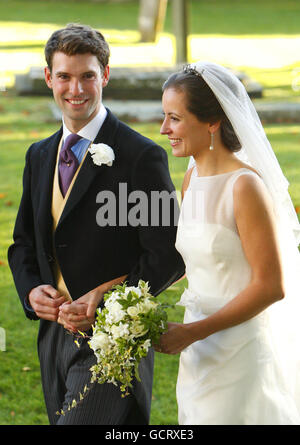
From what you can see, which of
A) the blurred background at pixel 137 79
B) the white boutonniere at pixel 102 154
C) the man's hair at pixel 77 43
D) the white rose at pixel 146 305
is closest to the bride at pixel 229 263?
the white rose at pixel 146 305

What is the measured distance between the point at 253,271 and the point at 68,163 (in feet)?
3.92

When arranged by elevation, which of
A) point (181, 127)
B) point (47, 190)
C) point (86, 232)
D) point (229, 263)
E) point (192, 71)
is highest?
point (192, 71)

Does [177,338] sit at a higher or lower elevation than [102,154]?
lower

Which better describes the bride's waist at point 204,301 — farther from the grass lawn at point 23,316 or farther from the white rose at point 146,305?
the grass lawn at point 23,316

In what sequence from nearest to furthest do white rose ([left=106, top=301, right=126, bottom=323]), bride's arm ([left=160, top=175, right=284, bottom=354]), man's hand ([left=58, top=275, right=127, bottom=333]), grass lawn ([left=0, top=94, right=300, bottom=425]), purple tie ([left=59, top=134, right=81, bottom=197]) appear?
bride's arm ([left=160, top=175, right=284, bottom=354]), white rose ([left=106, top=301, right=126, bottom=323]), man's hand ([left=58, top=275, right=127, bottom=333]), purple tie ([left=59, top=134, right=81, bottom=197]), grass lawn ([left=0, top=94, right=300, bottom=425])

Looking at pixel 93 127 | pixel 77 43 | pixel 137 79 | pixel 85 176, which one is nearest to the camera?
pixel 77 43

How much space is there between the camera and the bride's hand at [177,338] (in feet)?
10.3

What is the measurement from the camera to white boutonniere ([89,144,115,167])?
11.7 feet

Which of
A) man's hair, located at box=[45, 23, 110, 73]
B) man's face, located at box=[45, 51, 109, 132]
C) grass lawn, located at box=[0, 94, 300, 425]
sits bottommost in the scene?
grass lawn, located at box=[0, 94, 300, 425]

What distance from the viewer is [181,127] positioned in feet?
10.5

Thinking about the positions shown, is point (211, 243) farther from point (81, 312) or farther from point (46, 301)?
point (46, 301)

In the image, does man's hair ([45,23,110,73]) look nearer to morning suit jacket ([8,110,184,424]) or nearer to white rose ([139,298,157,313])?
morning suit jacket ([8,110,184,424])

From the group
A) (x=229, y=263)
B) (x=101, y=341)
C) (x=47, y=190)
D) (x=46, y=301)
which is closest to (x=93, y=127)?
(x=47, y=190)

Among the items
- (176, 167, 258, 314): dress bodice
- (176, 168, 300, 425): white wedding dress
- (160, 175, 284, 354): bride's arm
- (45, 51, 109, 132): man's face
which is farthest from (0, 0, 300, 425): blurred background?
(45, 51, 109, 132): man's face
